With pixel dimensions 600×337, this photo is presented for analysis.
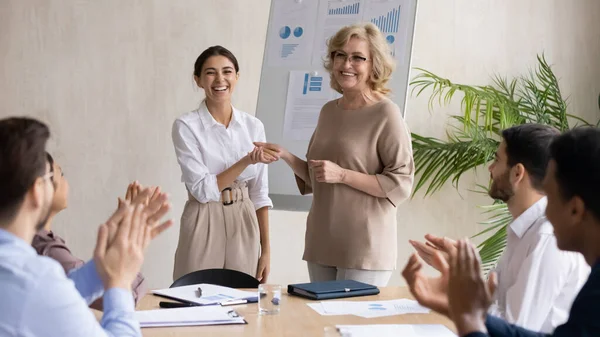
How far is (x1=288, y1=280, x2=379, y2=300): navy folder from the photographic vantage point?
2.91 metres

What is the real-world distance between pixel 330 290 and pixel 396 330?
1.96ft

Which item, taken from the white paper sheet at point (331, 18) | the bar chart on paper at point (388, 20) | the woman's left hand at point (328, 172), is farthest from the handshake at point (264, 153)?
the bar chart on paper at point (388, 20)

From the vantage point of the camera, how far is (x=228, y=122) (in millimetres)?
4059

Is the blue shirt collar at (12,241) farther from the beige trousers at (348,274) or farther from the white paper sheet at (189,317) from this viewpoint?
the beige trousers at (348,274)

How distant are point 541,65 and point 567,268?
337cm

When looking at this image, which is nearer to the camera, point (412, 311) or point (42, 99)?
point (412, 311)

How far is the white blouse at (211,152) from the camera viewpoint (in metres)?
3.84

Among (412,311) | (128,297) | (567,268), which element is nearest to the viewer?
(128,297)

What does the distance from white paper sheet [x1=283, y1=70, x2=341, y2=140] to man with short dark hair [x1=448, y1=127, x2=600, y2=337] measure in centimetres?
278

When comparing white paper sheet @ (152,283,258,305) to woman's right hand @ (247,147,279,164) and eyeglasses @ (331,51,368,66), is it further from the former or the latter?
eyeglasses @ (331,51,368,66)

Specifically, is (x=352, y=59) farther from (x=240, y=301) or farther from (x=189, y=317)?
(x=189, y=317)

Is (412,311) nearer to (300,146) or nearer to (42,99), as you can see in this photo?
(300,146)

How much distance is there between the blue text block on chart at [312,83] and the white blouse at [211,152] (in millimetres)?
538

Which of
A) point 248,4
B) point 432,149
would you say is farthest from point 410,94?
point 248,4
